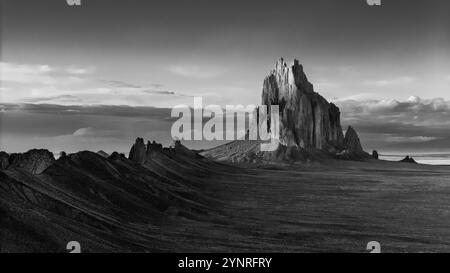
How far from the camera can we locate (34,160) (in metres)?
→ 43.3

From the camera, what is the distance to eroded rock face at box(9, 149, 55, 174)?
4134 centimetres

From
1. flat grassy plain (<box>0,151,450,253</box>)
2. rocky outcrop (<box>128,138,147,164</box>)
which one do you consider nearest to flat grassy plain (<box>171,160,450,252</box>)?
flat grassy plain (<box>0,151,450,253</box>)

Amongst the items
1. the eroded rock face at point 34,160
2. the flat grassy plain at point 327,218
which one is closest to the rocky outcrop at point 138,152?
the flat grassy plain at point 327,218

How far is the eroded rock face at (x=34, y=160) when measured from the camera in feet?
136

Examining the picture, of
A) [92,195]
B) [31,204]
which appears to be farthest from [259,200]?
[31,204]

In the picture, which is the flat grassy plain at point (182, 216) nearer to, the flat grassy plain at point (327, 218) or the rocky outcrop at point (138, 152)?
the flat grassy plain at point (327, 218)

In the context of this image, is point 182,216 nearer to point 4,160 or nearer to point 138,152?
point 4,160

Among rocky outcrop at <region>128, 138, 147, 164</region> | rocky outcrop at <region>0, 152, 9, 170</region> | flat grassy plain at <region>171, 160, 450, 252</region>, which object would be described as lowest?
flat grassy plain at <region>171, 160, 450, 252</region>

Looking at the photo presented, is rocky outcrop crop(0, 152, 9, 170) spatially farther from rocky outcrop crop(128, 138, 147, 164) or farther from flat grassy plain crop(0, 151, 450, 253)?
rocky outcrop crop(128, 138, 147, 164)

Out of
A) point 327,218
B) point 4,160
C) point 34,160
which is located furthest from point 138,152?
point 4,160

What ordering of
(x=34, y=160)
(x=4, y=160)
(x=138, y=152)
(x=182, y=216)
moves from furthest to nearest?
1. (x=138, y=152)
2. (x=182, y=216)
3. (x=34, y=160)
4. (x=4, y=160)

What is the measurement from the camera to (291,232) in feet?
149
